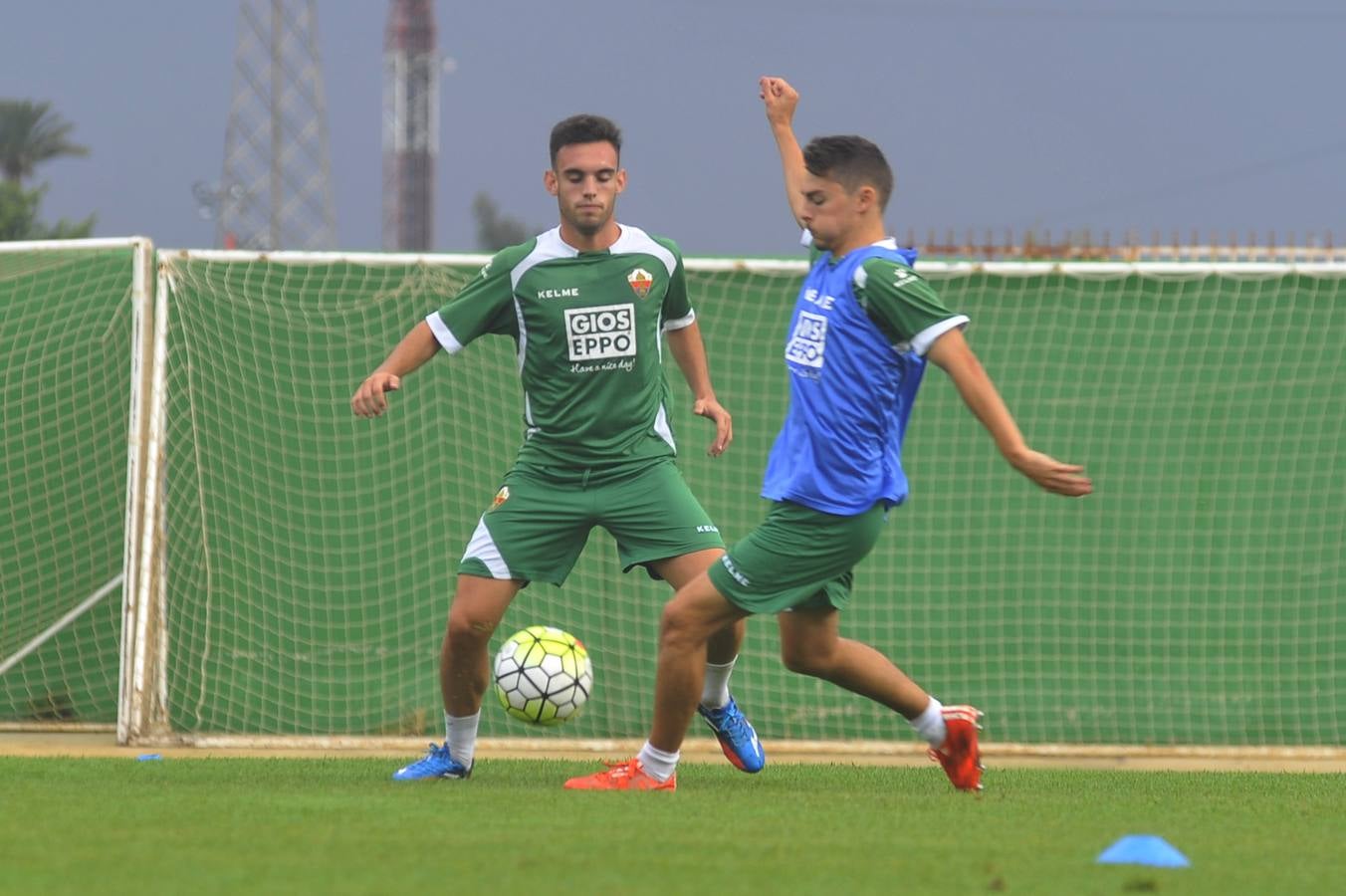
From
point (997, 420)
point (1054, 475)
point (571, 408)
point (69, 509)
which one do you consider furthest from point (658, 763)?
point (69, 509)

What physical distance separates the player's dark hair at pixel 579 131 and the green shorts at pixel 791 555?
1559 millimetres

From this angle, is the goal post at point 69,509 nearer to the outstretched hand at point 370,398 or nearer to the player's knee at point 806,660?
the outstretched hand at point 370,398

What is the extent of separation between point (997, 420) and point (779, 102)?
178cm

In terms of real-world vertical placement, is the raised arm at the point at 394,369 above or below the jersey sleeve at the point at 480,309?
below

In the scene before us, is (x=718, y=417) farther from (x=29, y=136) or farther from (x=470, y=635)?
(x=29, y=136)

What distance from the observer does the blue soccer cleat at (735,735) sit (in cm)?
670

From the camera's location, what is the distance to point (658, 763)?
20.1 ft

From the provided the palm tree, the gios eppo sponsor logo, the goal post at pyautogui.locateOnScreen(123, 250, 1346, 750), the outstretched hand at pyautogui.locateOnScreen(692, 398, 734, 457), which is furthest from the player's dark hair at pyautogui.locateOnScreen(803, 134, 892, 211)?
the palm tree

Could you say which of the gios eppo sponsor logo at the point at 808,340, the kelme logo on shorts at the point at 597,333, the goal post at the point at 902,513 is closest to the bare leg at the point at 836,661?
the gios eppo sponsor logo at the point at 808,340

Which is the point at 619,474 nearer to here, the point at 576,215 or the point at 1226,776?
the point at 576,215

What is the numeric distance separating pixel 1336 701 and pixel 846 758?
2637 mm

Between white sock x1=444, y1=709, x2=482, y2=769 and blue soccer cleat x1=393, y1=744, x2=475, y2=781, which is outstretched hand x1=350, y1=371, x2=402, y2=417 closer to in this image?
white sock x1=444, y1=709, x2=482, y2=769

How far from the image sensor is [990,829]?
529 cm

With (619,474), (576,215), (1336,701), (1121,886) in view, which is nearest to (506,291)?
(576,215)
